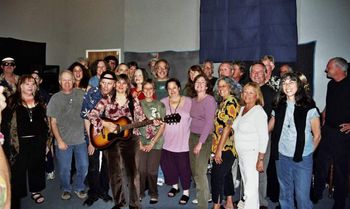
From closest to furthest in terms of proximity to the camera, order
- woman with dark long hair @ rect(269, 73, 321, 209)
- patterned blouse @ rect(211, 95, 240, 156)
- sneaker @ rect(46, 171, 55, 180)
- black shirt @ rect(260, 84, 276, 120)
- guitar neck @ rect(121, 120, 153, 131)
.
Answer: woman with dark long hair @ rect(269, 73, 321, 209) → patterned blouse @ rect(211, 95, 240, 156) → guitar neck @ rect(121, 120, 153, 131) → black shirt @ rect(260, 84, 276, 120) → sneaker @ rect(46, 171, 55, 180)

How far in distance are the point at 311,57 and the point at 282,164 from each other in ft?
9.06

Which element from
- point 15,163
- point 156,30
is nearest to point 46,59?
point 156,30

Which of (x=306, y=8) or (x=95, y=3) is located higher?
(x=95, y=3)

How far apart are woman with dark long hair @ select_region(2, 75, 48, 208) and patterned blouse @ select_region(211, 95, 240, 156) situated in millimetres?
1936

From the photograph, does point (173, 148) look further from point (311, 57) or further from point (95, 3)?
point (95, 3)

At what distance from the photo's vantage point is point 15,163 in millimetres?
3525

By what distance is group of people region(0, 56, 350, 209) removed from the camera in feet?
10.1

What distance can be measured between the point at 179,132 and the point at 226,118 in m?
0.73

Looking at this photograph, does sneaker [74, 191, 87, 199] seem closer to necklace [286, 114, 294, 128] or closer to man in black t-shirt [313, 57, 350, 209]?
necklace [286, 114, 294, 128]

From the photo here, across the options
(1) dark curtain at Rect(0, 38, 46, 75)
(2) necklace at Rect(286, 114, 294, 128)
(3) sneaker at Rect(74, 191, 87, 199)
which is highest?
(1) dark curtain at Rect(0, 38, 46, 75)

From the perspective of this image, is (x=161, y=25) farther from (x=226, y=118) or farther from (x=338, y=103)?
(x=338, y=103)

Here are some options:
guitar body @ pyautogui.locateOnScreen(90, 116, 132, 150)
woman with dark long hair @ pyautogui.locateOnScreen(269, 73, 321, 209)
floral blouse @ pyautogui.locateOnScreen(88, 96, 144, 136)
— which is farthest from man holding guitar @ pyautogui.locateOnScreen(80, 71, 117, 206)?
woman with dark long hair @ pyautogui.locateOnScreen(269, 73, 321, 209)

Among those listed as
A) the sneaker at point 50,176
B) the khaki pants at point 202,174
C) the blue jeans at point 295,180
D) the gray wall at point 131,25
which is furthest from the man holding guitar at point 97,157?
the gray wall at point 131,25

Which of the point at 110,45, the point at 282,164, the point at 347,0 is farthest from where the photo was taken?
the point at 110,45
